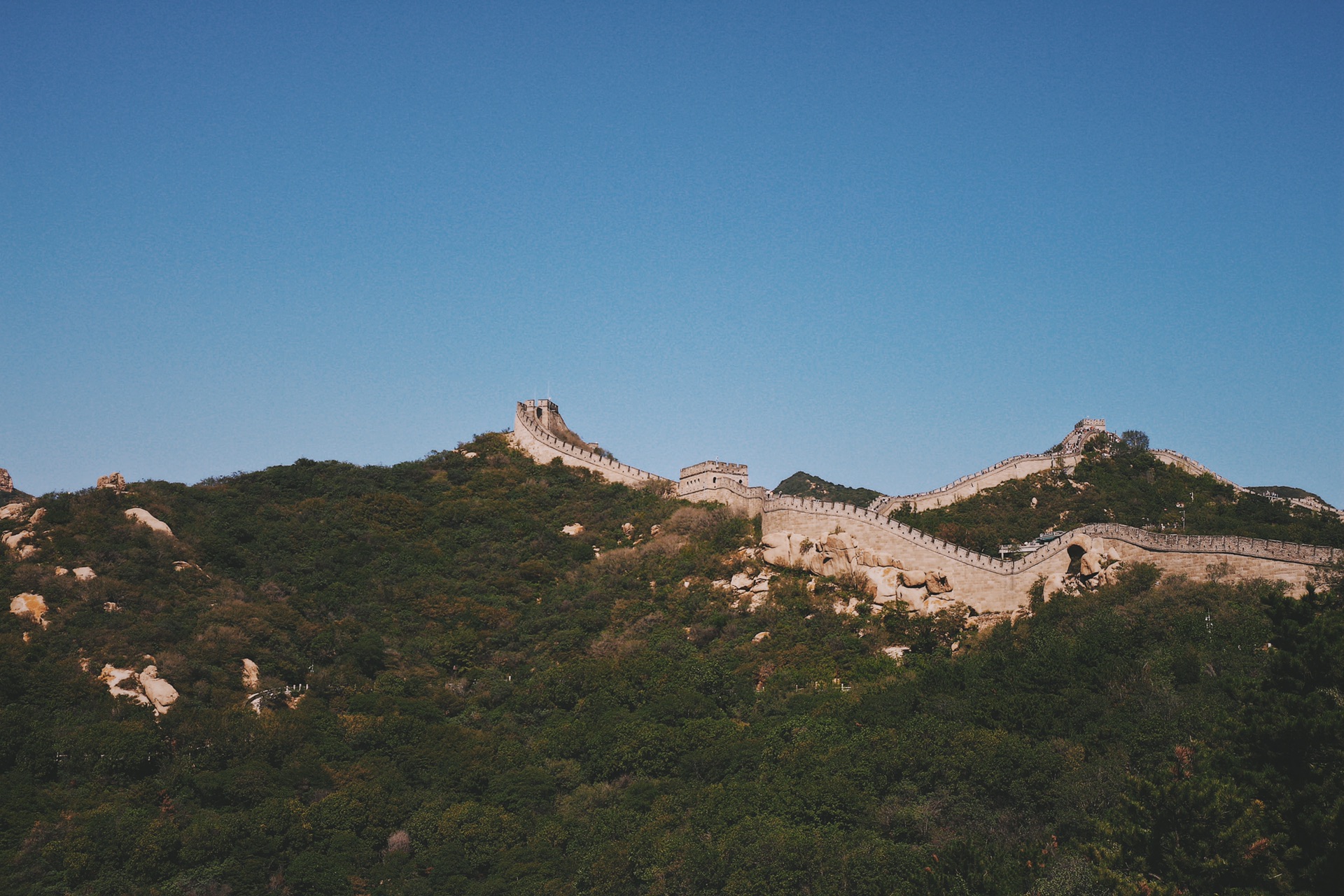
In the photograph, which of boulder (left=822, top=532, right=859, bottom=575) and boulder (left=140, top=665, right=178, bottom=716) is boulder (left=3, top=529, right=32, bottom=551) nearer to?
boulder (left=140, top=665, right=178, bottom=716)

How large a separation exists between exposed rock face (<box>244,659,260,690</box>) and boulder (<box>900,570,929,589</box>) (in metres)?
22.0

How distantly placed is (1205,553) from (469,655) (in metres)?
25.5

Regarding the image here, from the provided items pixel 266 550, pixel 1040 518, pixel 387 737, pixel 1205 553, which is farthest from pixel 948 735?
pixel 266 550

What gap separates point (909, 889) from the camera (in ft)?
105

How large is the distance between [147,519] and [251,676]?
460 inches

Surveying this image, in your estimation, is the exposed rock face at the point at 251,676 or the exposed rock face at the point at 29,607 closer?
the exposed rock face at the point at 251,676

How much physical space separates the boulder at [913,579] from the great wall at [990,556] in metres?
0.23

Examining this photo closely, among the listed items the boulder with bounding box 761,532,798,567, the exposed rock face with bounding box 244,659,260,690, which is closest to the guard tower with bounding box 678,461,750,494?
the boulder with bounding box 761,532,798,567

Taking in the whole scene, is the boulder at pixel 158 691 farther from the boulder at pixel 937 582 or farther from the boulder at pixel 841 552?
the boulder at pixel 937 582

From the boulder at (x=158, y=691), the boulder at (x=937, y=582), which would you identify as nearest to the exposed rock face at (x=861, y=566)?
the boulder at (x=937, y=582)

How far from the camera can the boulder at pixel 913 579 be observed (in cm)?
4756

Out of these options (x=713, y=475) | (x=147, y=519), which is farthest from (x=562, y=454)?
(x=147, y=519)

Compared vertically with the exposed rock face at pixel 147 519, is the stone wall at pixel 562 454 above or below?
above

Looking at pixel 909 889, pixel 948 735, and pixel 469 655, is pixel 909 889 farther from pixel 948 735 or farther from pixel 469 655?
pixel 469 655
